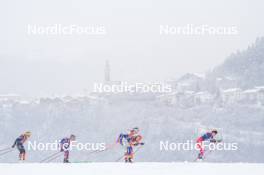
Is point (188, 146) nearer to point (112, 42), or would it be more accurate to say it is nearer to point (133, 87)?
point (133, 87)

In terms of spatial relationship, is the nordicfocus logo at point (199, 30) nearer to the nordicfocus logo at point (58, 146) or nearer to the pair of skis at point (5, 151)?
the nordicfocus logo at point (58, 146)

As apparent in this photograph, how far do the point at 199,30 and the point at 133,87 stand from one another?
1596mm

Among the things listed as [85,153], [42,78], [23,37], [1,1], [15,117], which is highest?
[1,1]

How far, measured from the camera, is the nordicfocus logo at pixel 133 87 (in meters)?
8.75

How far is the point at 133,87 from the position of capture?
8766 mm

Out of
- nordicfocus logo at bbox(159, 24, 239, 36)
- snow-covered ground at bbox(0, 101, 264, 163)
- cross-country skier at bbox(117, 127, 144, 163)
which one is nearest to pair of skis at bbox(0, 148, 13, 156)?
snow-covered ground at bbox(0, 101, 264, 163)
